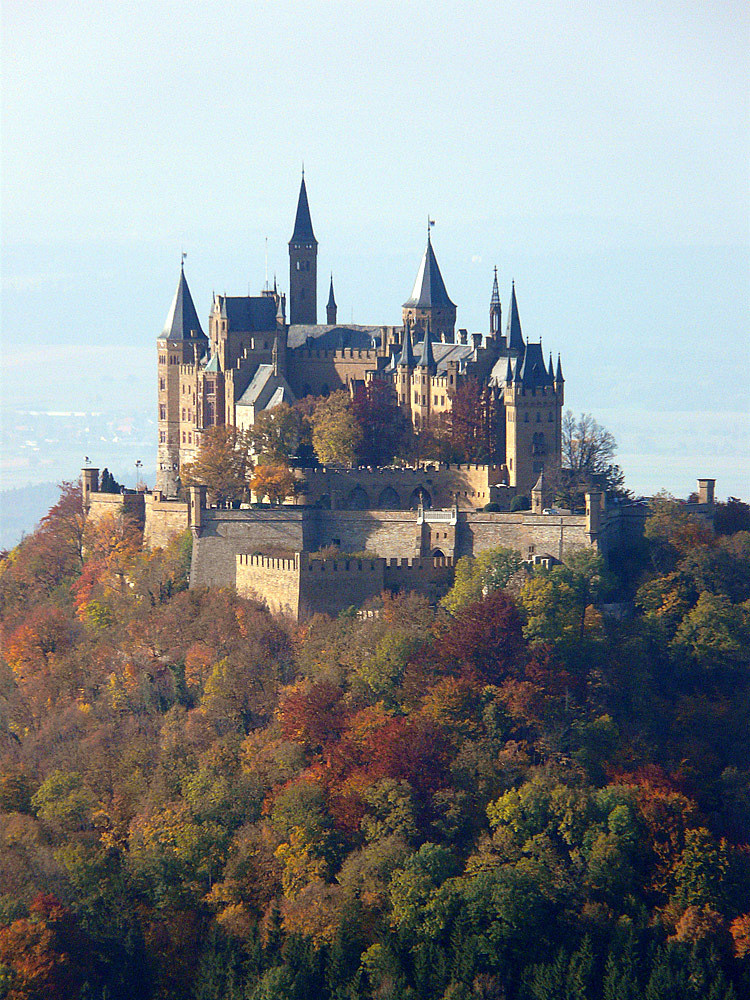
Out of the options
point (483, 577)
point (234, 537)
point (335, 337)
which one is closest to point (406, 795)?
point (483, 577)

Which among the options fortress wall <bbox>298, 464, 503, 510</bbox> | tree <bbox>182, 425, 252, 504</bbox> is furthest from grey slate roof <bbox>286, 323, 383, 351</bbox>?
fortress wall <bbox>298, 464, 503, 510</bbox>

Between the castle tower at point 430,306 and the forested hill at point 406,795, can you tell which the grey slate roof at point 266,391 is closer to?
the castle tower at point 430,306

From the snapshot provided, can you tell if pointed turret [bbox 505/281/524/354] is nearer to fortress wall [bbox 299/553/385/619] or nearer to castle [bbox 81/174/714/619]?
castle [bbox 81/174/714/619]

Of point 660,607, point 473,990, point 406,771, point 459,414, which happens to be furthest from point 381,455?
point 473,990

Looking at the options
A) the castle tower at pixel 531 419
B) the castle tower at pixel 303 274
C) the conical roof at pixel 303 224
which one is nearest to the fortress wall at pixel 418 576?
the castle tower at pixel 531 419

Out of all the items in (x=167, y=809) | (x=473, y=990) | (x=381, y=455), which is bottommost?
(x=473, y=990)

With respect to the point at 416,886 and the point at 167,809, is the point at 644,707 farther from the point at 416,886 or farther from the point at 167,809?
the point at 167,809

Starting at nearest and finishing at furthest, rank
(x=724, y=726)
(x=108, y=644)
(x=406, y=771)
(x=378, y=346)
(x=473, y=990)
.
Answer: (x=473, y=990), (x=406, y=771), (x=724, y=726), (x=108, y=644), (x=378, y=346)
